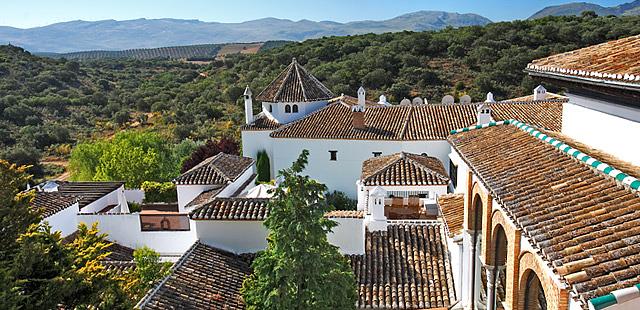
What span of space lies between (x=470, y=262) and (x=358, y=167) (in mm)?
13893

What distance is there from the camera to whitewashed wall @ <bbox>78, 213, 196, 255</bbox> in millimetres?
13555

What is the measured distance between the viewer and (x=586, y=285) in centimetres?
306

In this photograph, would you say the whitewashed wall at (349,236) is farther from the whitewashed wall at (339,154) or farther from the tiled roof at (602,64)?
the whitewashed wall at (339,154)

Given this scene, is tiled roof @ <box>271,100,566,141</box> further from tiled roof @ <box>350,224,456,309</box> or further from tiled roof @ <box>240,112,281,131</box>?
tiled roof @ <box>350,224,456,309</box>

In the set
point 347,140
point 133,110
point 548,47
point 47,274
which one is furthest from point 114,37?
point 47,274

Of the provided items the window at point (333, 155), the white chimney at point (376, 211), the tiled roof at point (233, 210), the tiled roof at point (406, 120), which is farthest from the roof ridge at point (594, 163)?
the window at point (333, 155)

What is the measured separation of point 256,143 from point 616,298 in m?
21.4

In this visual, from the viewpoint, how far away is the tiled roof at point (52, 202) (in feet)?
41.9

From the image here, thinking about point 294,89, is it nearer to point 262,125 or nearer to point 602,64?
point 262,125

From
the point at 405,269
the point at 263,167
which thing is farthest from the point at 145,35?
the point at 405,269

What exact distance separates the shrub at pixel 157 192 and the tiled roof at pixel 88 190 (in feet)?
10.7

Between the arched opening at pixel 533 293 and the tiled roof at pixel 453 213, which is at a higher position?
the arched opening at pixel 533 293

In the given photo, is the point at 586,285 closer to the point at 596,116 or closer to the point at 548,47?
the point at 596,116

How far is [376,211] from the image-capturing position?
11.8 m
